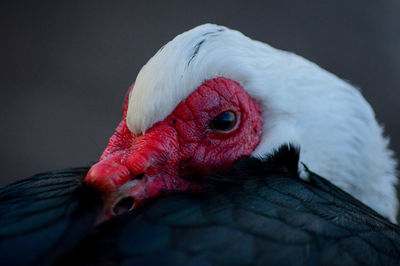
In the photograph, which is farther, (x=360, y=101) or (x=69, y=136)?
(x=69, y=136)

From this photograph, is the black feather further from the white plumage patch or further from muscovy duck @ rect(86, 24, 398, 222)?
the white plumage patch

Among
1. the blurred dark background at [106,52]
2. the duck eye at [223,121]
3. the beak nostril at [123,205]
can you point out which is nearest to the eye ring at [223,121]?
the duck eye at [223,121]

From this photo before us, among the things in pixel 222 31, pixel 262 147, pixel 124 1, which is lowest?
pixel 262 147

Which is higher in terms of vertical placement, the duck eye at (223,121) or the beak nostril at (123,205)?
the duck eye at (223,121)

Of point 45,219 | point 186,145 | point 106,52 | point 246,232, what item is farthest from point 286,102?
point 106,52

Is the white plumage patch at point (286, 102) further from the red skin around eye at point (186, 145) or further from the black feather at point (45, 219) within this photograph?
the black feather at point (45, 219)

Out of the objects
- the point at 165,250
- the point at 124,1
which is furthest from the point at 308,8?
the point at 165,250

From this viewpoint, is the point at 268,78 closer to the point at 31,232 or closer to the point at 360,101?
the point at 360,101
